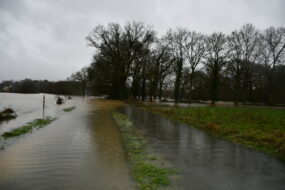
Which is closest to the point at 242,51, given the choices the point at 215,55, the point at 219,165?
the point at 215,55

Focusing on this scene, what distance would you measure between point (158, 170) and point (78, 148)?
3.31 metres

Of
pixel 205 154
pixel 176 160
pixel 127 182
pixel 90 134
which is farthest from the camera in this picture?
pixel 90 134

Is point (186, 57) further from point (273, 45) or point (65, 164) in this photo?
point (65, 164)

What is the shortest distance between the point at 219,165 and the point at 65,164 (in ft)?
13.5

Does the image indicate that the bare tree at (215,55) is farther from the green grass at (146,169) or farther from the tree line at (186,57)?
the green grass at (146,169)

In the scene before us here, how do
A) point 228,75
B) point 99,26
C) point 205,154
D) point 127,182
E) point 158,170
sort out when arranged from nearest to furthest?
point 127,182 → point 158,170 → point 205,154 → point 99,26 → point 228,75

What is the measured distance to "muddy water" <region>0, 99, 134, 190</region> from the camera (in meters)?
4.55

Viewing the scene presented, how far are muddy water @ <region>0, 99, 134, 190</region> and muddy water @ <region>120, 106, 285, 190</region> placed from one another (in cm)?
148

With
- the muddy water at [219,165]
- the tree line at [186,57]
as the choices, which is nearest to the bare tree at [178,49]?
the tree line at [186,57]

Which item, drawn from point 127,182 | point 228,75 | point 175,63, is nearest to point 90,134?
point 127,182

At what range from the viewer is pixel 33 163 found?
5863 millimetres

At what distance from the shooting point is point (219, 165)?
19.7 feet

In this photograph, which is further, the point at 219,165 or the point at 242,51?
the point at 242,51

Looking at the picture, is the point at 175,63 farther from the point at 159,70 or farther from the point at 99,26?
the point at 99,26
